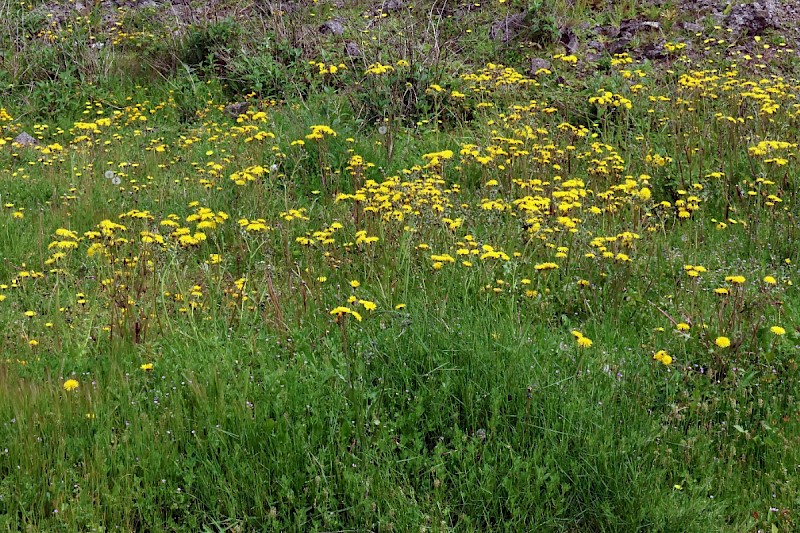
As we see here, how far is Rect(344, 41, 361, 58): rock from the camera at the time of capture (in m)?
8.57

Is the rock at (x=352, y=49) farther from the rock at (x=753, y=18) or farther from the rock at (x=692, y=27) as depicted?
the rock at (x=753, y=18)

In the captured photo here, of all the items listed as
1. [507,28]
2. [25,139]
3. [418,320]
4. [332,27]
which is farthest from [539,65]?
[418,320]

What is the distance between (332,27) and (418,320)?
7.39 m

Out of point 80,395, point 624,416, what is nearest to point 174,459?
point 80,395

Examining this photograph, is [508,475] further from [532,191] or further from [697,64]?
[697,64]

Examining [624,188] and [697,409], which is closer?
[697,409]

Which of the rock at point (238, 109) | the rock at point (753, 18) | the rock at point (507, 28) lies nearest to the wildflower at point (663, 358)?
A: the rock at point (238, 109)

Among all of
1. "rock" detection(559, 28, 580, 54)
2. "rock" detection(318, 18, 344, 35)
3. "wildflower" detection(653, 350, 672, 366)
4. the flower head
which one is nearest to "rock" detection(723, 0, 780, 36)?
"rock" detection(559, 28, 580, 54)

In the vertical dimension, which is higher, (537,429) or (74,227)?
(537,429)

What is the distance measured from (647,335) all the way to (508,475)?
1395mm

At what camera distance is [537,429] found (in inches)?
105

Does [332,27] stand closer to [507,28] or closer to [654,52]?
[507,28]

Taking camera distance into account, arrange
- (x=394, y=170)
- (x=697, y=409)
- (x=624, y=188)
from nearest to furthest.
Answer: (x=697, y=409)
(x=624, y=188)
(x=394, y=170)

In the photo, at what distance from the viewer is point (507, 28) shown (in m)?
9.45
